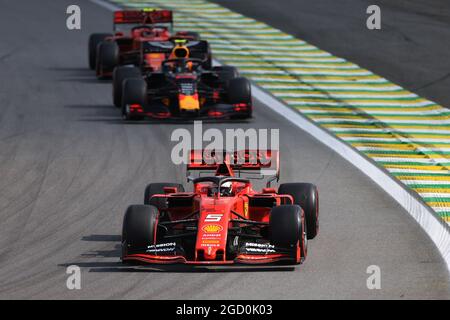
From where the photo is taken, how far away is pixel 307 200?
57.8 ft

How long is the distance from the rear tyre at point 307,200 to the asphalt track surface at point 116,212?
234mm

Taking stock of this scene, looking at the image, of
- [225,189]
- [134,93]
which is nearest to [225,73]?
[134,93]

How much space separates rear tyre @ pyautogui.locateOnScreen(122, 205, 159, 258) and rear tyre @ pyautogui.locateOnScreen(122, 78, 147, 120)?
11457mm

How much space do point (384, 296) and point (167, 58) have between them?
1667 cm

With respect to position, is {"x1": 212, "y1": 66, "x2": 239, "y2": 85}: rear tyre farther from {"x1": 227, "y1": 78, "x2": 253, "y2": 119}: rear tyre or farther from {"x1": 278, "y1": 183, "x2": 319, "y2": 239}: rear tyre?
{"x1": 278, "y1": 183, "x2": 319, "y2": 239}: rear tyre

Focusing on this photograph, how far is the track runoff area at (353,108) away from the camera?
21.6 metres

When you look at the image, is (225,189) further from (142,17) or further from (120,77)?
(142,17)

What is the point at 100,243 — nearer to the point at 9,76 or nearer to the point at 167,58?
the point at 167,58

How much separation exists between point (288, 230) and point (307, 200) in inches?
58.6

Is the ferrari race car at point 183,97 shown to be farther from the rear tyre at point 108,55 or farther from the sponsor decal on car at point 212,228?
the sponsor decal on car at point 212,228

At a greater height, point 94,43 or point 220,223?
point 94,43

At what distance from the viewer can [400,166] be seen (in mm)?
23312

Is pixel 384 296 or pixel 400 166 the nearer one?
pixel 384 296
